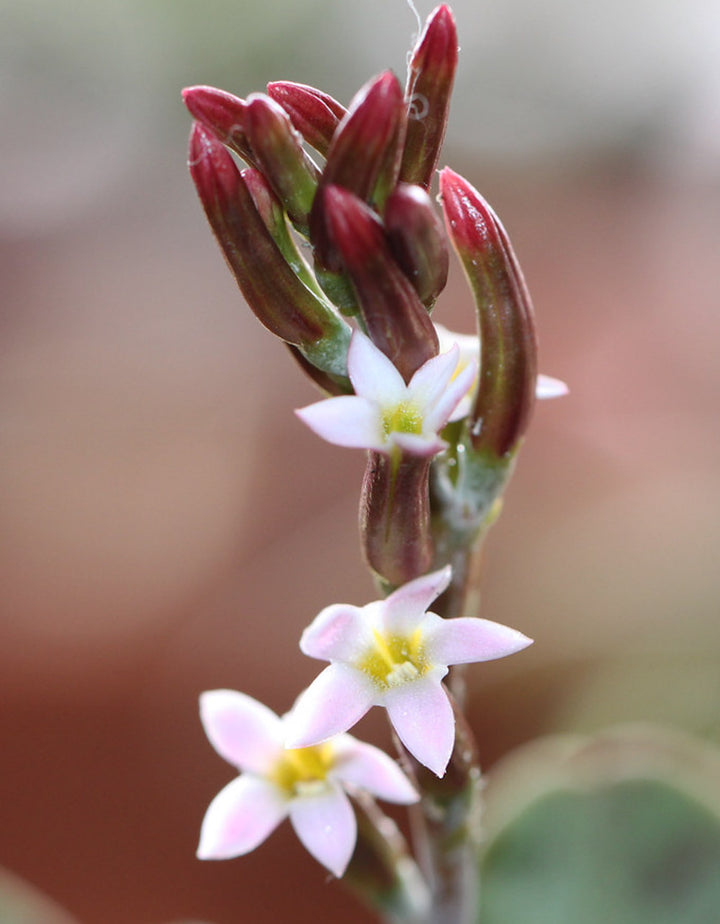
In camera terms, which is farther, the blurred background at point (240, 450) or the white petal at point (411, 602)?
the blurred background at point (240, 450)

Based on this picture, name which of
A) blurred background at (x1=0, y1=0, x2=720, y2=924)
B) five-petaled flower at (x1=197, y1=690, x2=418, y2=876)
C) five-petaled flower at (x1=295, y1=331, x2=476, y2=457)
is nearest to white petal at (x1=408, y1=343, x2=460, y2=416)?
five-petaled flower at (x1=295, y1=331, x2=476, y2=457)

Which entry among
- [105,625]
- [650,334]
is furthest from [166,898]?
[650,334]

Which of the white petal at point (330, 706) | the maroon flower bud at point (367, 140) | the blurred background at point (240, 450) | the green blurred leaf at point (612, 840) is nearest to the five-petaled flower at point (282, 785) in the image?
the white petal at point (330, 706)

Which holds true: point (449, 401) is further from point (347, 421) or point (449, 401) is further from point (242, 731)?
point (242, 731)

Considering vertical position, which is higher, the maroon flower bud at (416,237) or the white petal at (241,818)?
the maroon flower bud at (416,237)

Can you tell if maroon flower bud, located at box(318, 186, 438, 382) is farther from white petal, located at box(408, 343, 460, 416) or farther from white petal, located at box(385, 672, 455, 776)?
white petal, located at box(385, 672, 455, 776)

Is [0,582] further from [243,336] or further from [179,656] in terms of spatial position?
[243,336]

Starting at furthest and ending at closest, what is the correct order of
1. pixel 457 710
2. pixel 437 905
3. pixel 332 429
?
pixel 437 905, pixel 457 710, pixel 332 429

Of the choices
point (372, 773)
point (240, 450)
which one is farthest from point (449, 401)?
point (240, 450)

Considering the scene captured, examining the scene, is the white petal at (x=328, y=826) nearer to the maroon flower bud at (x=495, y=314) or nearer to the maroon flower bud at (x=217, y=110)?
the maroon flower bud at (x=495, y=314)
